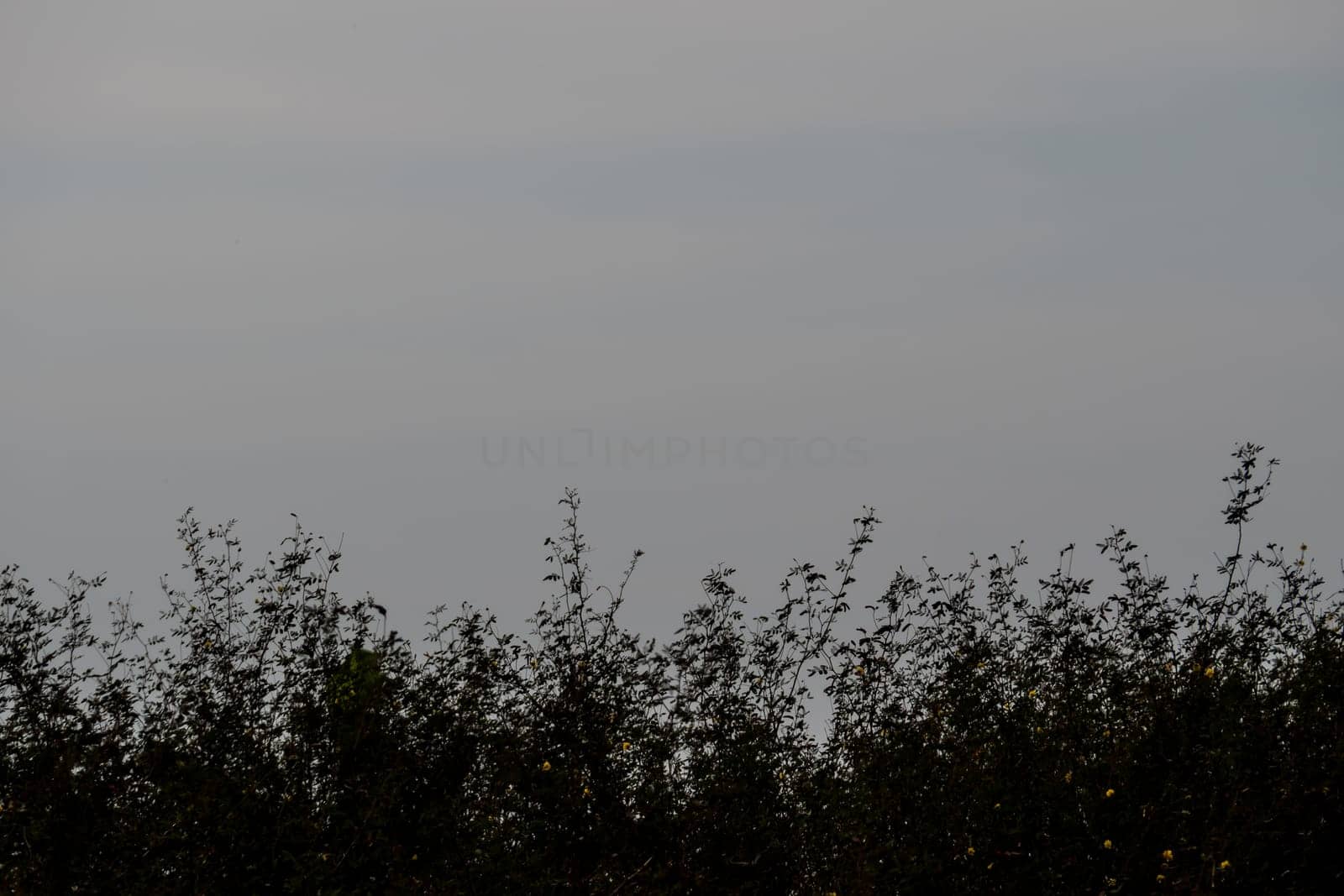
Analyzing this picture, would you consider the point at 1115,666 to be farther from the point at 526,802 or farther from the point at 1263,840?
the point at 526,802

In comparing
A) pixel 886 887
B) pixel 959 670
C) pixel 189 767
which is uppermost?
pixel 959 670

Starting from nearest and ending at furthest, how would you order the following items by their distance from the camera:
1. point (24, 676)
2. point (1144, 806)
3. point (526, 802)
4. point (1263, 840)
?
1. point (1263, 840)
2. point (1144, 806)
3. point (526, 802)
4. point (24, 676)

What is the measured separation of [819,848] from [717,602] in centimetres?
147

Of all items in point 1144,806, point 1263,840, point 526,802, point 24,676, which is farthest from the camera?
point 24,676

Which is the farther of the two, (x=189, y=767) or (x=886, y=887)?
(x=189, y=767)

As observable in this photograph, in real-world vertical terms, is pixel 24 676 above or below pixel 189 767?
above

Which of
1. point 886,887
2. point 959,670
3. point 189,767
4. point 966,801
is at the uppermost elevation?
point 959,670

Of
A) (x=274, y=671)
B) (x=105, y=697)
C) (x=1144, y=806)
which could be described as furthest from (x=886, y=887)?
(x=105, y=697)

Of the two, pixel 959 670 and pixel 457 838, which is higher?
pixel 959 670

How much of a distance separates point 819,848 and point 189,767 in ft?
9.09

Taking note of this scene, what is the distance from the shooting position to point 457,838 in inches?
218

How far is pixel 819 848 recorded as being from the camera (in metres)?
5.49

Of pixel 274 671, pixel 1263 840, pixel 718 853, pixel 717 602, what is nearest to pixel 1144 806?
pixel 1263 840

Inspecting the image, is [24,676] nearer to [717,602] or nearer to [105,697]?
[105,697]
